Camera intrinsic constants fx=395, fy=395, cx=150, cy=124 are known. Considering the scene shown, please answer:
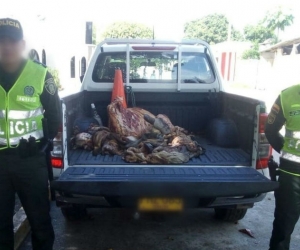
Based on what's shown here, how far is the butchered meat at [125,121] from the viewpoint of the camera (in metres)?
4.76

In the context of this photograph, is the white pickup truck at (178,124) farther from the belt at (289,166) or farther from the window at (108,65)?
the belt at (289,166)

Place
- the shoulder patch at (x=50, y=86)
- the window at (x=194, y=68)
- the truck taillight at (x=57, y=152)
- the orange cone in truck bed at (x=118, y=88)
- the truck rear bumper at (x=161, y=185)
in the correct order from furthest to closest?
the window at (x=194, y=68) → the orange cone in truck bed at (x=118, y=88) → the truck taillight at (x=57, y=152) → the truck rear bumper at (x=161, y=185) → the shoulder patch at (x=50, y=86)

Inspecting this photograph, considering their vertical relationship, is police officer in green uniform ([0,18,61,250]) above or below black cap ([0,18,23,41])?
below

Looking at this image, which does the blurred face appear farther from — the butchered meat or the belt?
the belt

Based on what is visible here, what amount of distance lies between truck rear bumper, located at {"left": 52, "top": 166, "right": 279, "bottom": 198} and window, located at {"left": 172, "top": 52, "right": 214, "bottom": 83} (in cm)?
226

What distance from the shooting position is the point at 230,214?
450 cm

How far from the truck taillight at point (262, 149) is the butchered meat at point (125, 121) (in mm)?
1560

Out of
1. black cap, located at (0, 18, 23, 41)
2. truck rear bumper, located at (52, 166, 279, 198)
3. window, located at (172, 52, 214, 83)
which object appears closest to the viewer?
black cap, located at (0, 18, 23, 41)

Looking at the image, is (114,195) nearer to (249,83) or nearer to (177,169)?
(177,169)

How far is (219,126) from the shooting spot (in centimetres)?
468

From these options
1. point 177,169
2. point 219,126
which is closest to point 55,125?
point 177,169

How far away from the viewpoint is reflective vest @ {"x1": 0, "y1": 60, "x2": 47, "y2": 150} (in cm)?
295

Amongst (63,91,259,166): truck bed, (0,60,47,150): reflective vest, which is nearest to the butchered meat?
(63,91,259,166): truck bed

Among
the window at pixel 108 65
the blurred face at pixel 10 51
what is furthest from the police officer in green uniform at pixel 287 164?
the window at pixel 108 65
